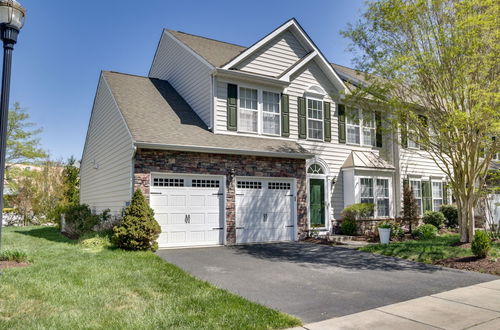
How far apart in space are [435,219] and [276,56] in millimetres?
10676

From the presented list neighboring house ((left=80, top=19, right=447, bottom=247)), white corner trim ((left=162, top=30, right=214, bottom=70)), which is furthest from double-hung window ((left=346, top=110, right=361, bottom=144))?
white corner trim ((left=162, top=30, right=214, bottom=70))

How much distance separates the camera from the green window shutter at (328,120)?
16125 mm

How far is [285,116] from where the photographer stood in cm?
1509

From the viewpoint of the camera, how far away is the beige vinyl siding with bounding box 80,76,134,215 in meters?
12.4

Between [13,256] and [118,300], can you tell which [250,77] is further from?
[118,300]

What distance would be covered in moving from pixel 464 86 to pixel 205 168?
27.2 ft

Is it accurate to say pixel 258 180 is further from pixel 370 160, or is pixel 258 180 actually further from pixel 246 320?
pixel 246 320

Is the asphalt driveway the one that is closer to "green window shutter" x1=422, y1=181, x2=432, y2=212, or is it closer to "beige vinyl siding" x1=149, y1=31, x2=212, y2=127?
"beige vinyl siding" x1=149, y1=31, x2=212, y2=127

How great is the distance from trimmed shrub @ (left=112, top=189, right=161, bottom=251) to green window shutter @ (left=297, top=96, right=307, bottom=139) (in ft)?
24.1

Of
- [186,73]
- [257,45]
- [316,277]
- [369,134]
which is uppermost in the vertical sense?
[257,45]

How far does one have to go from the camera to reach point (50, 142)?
103ft

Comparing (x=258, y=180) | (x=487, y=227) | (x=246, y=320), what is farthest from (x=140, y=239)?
(x=487, y=227)

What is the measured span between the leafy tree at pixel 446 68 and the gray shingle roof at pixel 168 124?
4.09 m

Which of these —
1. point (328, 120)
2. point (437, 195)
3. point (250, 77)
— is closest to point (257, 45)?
point (250, 77)
